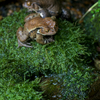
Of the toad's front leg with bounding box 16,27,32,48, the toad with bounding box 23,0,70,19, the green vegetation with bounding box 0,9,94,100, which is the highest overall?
the toad with bounding box 23,0,70,19

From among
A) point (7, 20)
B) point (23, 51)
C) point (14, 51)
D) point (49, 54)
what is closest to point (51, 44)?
point (49, 54)

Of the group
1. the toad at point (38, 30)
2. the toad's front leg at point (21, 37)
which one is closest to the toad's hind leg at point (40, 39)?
the toad at point (38, 30)

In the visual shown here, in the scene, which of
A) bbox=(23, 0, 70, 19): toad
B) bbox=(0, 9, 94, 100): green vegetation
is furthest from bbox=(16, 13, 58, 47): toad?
bbox=(23, 0, 70, 19): toad

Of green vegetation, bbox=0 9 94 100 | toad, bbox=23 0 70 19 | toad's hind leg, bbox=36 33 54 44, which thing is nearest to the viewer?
green vegetation, bbox=0 9 94 100

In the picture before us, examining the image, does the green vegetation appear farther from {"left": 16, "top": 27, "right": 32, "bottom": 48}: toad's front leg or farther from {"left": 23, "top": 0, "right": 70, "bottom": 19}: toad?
{"left": 23, "top": 0, "right": 70, "bottom": 19}: toad

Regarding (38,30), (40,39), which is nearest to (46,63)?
(40,39)

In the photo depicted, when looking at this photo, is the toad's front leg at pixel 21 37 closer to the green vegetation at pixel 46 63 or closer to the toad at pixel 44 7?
the green vegetation at pixel 46 63

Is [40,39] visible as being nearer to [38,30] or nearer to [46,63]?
[38,30]
